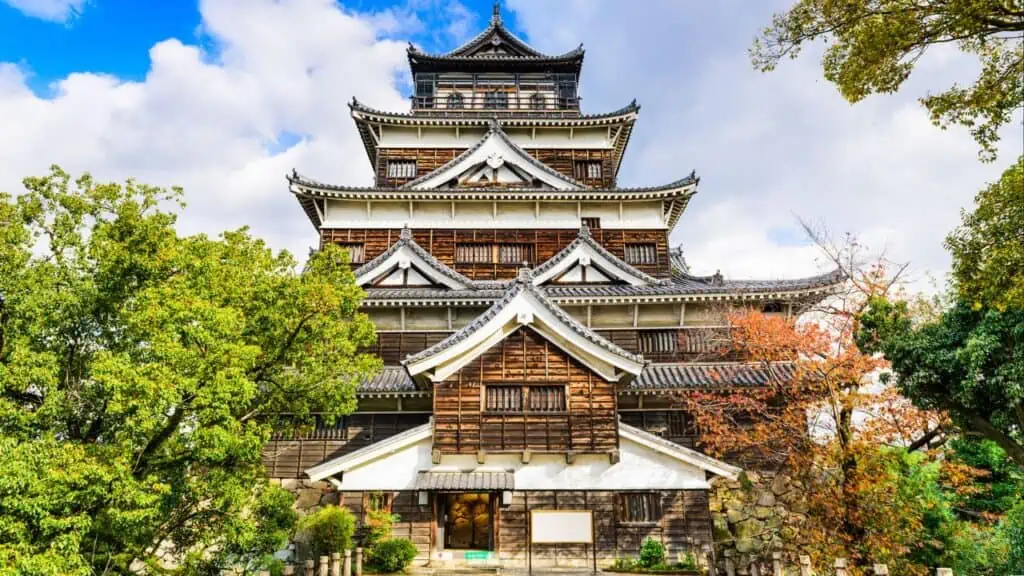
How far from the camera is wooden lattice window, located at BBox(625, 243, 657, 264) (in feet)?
77.5

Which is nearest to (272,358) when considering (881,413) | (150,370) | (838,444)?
(150,370)

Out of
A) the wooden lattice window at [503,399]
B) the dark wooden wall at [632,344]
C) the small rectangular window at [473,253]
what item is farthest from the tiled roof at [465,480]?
the small rectangular window at [473,253]

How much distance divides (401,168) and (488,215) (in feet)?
17.0

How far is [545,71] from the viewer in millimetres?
29125

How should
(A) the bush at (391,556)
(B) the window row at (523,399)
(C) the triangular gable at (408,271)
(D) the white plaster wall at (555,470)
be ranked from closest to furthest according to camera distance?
(A) the bush at (391,556), (D) the white plaster wall at (555,470), (B) the window row at (523,399), (C) the triangular gable at (408,271)

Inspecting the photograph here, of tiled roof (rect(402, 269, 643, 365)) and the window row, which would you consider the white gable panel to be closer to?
the window row

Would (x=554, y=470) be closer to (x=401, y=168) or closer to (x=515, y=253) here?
(x=515, y=253)

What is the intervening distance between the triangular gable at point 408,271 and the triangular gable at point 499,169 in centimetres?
417

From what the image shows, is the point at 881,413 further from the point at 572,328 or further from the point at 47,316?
the point at 47,316

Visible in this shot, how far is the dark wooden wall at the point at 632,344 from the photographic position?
19.6 meters

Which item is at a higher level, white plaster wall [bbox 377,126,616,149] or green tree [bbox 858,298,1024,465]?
white plaster wall [bbox 377,126,616,149]

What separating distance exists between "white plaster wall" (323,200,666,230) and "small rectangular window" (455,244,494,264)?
81cm

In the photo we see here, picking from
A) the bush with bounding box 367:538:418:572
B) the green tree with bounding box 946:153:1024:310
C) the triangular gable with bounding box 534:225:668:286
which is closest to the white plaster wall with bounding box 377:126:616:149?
the triangular gable with bounding box 534:225:668:286

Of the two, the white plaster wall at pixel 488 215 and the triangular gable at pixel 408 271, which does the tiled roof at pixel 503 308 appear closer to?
the triangular gable at pixel 408 271
